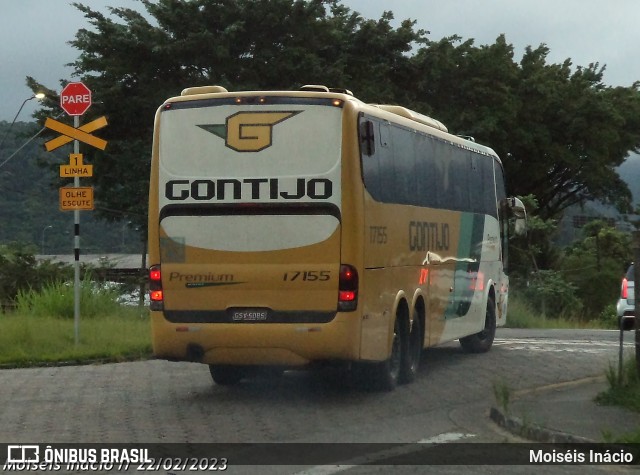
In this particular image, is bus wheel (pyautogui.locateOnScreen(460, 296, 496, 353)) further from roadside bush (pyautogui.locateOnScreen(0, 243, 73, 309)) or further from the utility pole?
roadside bush (pyautogui.locateOnScreen(0, 243, 73, 309))

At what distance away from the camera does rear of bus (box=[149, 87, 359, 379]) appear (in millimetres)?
13680

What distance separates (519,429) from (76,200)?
1006 cm

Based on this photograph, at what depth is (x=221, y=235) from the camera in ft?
45.6

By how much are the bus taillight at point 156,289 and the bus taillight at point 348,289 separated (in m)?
1.97

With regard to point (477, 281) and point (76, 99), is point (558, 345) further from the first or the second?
point (76, 99)

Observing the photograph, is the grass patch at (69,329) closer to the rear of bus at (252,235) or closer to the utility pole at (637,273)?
the rear of bus at (252,235)

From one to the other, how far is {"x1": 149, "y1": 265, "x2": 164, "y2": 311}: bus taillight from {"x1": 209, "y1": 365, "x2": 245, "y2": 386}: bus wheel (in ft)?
5.87

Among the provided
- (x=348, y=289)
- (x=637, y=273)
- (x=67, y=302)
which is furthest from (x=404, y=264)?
(x=67, y=302)

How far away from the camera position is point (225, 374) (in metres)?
15.9

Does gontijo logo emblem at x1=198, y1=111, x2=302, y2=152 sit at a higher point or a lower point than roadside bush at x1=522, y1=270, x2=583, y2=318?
higher

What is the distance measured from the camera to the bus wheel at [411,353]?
1589 cm

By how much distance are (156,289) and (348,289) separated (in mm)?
2114

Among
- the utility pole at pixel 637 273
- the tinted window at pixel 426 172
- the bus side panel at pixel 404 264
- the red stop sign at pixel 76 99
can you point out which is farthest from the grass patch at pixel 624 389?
the red stop sign at pixel 76 99

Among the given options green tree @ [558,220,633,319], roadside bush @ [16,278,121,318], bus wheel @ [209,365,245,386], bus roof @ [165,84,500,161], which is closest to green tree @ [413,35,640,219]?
green tree @ [558,220,633,319]
